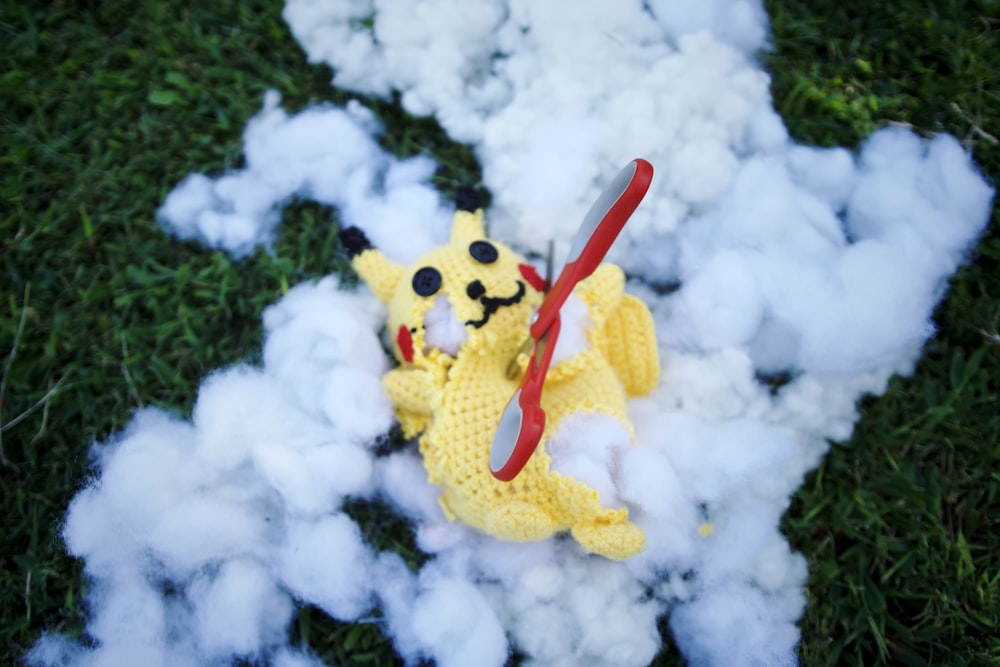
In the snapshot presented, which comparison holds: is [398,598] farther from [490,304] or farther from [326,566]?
[490,304]

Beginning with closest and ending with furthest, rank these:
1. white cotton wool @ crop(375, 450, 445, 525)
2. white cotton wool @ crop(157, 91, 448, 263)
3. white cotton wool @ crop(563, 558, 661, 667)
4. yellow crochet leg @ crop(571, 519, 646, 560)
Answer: yellow crochet leg @ crop(571, 519, 646, 560)
white cotton wool @ crop(563, 558, 661, 667)
white cotton wool @ crop(375, 450, 445, 525)
white cotton wool @ crop(157, 91, 448, 263)

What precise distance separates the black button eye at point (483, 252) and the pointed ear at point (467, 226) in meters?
0.12

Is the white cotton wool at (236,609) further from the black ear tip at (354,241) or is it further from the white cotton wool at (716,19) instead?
the white cotton wool at (716,19)

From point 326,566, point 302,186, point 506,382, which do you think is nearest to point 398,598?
point 326,566

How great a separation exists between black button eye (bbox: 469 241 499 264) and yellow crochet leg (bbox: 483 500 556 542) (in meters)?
0.35

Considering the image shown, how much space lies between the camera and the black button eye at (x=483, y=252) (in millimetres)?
1118

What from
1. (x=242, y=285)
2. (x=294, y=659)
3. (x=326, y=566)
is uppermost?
(x=242, y=285)

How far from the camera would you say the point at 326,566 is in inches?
44.7

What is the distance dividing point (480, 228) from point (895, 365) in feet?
2.44

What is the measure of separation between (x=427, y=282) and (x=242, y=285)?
0.44 metres

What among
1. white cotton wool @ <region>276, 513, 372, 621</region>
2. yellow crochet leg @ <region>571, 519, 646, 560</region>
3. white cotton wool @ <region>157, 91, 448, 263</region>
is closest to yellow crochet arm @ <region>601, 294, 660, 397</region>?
yellow crochet leg @ <region>571, 519, 646, 560</region>

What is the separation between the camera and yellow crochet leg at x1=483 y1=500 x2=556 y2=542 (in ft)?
3.35

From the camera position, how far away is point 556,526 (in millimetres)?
1063

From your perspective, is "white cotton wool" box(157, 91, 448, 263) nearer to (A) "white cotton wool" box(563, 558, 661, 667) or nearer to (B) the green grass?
(B) the green grass
